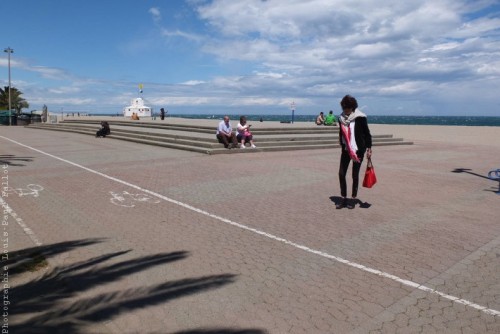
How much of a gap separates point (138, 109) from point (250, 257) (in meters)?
51.4

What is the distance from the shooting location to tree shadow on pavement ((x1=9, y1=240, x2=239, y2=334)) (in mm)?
3387

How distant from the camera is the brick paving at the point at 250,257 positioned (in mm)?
3500

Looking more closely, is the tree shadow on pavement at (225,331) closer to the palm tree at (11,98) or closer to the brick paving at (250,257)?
the brick paving at (250,257)

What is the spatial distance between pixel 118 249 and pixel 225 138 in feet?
38.8

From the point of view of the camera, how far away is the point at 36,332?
3.20 m

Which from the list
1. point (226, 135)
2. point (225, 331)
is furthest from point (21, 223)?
point (226, 135)

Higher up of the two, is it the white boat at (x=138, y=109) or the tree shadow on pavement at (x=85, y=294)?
the white boat at (x=138, y=109)

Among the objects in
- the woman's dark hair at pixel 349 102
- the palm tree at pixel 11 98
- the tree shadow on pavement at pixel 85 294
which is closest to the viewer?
the tree shadow on pavement at pixel 85 294

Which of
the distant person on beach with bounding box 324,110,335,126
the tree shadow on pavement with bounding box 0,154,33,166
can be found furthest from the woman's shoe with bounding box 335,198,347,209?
the distant person on beach with bounding box 324,110,335,126

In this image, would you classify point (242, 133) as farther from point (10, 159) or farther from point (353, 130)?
point (353, 130)

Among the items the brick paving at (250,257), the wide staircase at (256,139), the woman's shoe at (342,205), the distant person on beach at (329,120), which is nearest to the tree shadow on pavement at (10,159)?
the brick paving at (250,257)

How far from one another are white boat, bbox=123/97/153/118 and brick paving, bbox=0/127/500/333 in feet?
145

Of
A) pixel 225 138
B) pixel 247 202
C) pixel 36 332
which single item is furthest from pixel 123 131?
pixel 36 332

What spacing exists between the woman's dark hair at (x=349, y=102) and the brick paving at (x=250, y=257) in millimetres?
1919
